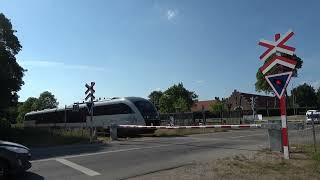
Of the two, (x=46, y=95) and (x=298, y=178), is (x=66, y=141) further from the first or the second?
(x=46, y=95)

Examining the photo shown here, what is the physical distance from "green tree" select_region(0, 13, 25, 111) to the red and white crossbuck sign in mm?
32475

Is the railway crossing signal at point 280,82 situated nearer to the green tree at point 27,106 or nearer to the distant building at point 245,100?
the distant building at point 245,100

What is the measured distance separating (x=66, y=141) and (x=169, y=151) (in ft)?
38.2

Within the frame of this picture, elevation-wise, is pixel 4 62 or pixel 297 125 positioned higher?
pixel 4 62

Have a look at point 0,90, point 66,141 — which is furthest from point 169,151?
point 0,90

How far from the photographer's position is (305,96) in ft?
463

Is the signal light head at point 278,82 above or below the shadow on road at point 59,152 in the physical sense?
above

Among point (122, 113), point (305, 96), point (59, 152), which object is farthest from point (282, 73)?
point (305, 96)

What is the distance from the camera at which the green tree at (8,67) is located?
41.5 m

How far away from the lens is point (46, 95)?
5876 inches

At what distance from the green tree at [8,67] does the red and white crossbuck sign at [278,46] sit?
1279 inches

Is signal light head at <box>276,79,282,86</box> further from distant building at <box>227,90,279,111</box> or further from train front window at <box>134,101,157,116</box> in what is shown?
distant building at <box>227,90,279,111</box>

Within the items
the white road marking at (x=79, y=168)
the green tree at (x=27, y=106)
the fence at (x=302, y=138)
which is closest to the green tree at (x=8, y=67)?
the fence at (x=302, y=138)

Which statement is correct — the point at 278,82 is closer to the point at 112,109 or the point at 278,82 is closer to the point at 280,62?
the point at 280,62
